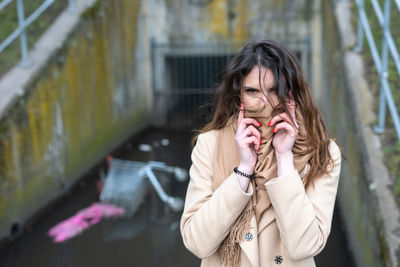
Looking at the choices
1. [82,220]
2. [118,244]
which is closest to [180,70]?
[82,220]

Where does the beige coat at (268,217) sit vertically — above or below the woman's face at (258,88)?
below

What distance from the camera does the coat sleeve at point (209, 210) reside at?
1.69 meters

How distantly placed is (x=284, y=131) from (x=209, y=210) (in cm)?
37

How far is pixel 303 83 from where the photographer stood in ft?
5.78

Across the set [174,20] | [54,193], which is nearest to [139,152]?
[54,193]

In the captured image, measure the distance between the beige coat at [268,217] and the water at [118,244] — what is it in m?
3.17

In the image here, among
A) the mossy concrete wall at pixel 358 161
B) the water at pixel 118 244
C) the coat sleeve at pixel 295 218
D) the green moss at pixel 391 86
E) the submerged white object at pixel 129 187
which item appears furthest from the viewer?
the submerged white object at pixel 129 187

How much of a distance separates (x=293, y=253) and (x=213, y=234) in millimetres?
276

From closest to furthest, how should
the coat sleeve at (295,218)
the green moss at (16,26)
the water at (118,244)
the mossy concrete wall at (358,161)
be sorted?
1. the coat sleeve at (295,218)
2. the mossy concrete wall at (358,161)
3. the water at (118,244)
4. the green moss at (16,26)

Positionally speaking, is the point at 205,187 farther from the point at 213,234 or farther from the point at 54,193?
the point at 54,193

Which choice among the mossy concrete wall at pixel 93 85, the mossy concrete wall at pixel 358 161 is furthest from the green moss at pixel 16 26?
the mossy concrete wall at pixel 358 161

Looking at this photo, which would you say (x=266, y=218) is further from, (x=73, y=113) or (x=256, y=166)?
(x=73, y=113)

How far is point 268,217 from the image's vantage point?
1795 millimetres

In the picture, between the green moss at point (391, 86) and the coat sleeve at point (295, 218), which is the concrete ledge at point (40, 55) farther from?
the coat sleeve at point (295, 218)
